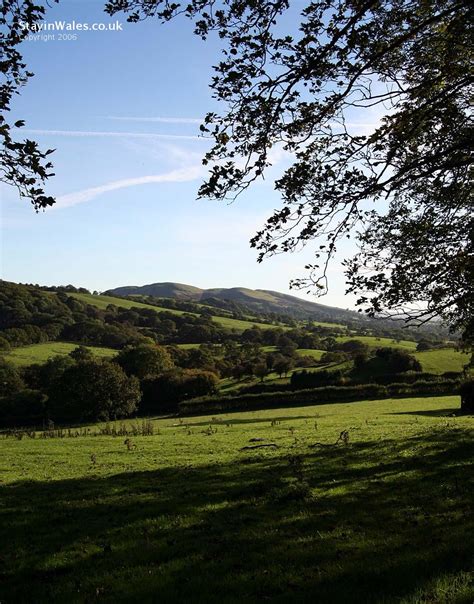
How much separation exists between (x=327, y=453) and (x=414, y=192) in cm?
1148

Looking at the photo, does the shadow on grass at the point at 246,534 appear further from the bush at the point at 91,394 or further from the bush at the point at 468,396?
the bush at the point at 91,394

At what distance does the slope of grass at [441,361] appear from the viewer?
90312 mm

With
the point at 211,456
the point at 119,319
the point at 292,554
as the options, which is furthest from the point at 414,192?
the point at 119,319

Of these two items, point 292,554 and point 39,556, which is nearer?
point 292,554

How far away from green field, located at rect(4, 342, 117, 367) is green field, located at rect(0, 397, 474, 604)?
337 ft

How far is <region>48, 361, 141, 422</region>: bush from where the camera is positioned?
7088cm

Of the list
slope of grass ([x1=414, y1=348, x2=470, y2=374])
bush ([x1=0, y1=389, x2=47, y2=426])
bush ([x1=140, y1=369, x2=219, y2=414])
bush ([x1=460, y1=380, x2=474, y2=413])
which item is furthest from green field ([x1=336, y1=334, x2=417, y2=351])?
bush ([x1=0, y1=389, x2=47, y2=426])

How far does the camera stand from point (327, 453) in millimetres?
20891

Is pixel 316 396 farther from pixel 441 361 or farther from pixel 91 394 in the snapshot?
pixel 441 361

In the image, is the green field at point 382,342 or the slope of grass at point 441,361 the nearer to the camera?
the slope of grass at point 441,361

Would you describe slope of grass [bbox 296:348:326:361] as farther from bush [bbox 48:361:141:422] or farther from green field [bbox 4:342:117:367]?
bush [bbox 48:361:141:422]

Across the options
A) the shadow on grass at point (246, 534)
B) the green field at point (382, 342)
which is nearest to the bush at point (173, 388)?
the green field at point (382, 342)

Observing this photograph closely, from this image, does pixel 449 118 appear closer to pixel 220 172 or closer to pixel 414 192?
pixel 414 192

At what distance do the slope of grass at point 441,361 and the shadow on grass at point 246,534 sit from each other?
78281mm
